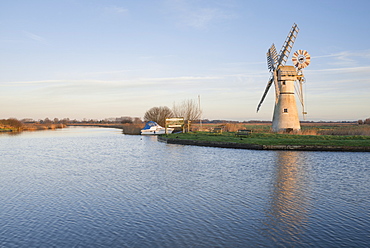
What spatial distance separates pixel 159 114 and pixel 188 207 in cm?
6426

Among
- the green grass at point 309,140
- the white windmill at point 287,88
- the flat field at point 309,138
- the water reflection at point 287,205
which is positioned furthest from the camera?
the white windmill at point 287,88

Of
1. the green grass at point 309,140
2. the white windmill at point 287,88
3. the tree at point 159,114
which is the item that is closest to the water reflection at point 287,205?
the green grass at point 309,140

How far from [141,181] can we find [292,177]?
19.0ft

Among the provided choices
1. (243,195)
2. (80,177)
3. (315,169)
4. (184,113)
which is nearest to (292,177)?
(315,169)

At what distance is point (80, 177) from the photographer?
13.9 m

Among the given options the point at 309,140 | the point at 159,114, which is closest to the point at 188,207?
the point at 309,140

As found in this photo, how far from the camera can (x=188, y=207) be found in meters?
8.81

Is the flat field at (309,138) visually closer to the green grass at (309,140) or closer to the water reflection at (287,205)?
the green grass at (309,140)

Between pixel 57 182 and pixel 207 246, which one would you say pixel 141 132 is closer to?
pixel 57 182

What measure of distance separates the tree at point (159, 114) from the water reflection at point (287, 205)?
5631 cm

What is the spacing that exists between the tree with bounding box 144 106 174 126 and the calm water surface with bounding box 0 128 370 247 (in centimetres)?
5515

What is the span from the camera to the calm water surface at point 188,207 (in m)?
6.47

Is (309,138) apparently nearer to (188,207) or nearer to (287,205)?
(287,205)

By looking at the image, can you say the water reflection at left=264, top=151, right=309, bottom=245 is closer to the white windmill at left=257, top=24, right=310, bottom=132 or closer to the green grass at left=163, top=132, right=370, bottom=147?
the green grass at left=163, top=132, right=370, bottom=147
